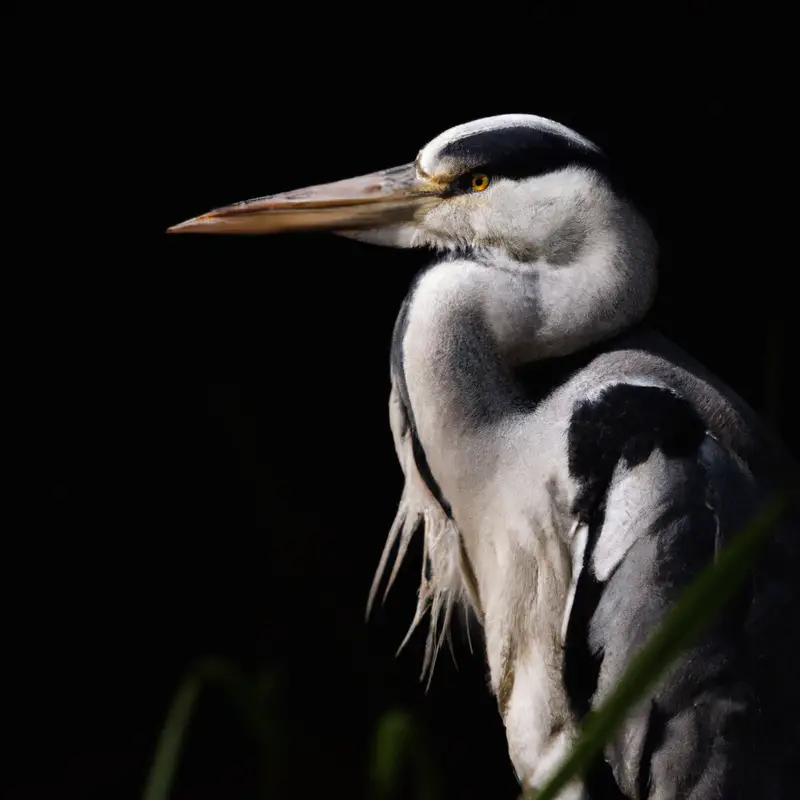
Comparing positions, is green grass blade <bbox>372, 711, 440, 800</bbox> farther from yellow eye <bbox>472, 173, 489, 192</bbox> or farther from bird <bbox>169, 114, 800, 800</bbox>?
yellow eye <bbox>472, 173, 489, 192</bbox>

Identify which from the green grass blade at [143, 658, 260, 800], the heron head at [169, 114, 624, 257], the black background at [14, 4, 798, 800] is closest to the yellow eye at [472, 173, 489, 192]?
the heron head at [169, 114, 624, 257]

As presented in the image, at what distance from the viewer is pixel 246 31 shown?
7.21ft

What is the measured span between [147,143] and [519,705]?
148 centimetres

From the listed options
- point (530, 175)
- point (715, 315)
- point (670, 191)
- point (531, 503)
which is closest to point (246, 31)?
point (670, 191)

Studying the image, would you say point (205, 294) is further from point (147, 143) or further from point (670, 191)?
point (670, 191)

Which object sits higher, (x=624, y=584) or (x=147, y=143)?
(x=147, y=143)

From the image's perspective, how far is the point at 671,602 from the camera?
3.42 feet

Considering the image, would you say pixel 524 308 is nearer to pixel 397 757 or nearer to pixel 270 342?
pixel 397 757

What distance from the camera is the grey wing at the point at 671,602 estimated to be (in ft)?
3.38

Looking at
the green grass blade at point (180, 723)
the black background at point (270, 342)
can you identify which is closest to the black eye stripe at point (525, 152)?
the green grass blade at point (180, 723)

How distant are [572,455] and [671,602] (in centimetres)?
16

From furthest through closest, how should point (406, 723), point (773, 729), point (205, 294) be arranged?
point (205, 294) < point (773, 729) < point (406, 723)

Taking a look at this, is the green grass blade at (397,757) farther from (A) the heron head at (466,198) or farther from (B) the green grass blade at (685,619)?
(A) the heron head at (466,198)

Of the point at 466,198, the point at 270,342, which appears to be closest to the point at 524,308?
the point at 466,198
